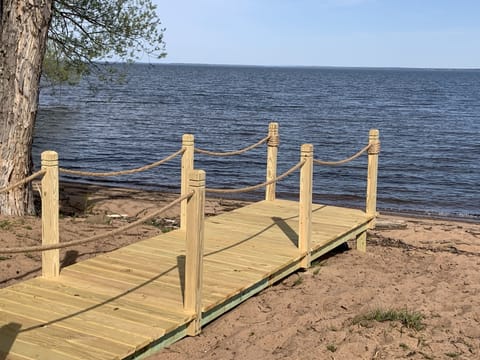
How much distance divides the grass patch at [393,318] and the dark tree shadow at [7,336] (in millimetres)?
2942

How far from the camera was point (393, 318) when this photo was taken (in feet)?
19.3

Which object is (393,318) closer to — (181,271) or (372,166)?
(181,271)

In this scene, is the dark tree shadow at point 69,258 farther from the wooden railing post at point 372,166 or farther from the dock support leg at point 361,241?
the wooden railing post at point 372,166

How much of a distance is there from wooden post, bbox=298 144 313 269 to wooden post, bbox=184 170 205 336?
235cm

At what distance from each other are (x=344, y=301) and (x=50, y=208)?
10.2 ft

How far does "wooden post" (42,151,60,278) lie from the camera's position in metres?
5.63

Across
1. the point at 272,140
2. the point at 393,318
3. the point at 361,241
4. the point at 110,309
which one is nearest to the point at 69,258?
the point at 110,309

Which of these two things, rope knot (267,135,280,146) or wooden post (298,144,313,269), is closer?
wooden post (298,144,313,269)

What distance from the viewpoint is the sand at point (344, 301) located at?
5.27 metres

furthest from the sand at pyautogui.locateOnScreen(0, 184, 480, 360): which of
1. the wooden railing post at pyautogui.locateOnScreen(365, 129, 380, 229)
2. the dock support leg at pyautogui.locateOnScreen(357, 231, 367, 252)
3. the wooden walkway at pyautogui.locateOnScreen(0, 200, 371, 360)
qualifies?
the wooden railing post at pyautogui.locateOnScreen(365, 129, 380, 229)

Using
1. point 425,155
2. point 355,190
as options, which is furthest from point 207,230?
point 425,155

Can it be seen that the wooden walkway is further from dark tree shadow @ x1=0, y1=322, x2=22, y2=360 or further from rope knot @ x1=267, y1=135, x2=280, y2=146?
rope knot @ x1=267, y1=135, x2=280, y2=146

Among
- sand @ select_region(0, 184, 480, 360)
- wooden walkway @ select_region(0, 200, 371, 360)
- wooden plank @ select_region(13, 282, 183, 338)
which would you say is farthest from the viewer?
sand @ select_region(0, 184, 480, 360)

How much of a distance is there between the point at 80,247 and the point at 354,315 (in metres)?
3.60
